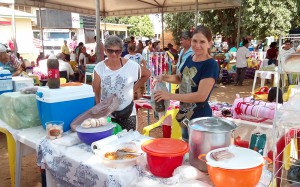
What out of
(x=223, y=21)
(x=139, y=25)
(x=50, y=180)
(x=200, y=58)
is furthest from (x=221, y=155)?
(x=139, y=25)

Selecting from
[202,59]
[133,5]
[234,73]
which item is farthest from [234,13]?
[202,59]

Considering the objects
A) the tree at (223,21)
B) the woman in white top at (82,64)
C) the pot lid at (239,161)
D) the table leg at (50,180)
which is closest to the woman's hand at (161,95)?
the pot lid at (239,161)

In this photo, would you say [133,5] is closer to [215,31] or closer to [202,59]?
[215,31]

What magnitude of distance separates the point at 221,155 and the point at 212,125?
20cm

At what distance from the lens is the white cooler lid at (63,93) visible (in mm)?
2080

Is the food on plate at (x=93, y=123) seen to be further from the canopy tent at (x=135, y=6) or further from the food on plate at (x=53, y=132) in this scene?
the canopy tent at (x=135, y=6)

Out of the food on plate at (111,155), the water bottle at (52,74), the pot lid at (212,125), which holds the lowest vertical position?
the food on plate at (111,155)

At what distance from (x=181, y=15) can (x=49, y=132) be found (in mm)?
17367

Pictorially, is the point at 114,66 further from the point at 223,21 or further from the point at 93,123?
the point at 223,21

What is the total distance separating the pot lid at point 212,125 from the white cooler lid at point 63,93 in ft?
3.60

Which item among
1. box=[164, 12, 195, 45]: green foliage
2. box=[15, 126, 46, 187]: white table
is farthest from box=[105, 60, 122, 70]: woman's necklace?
box=[164, 12, 195, 45]: green foliage

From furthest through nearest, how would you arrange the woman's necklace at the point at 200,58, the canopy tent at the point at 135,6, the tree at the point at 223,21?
the tree at the point at 223,21
the canopy tent at the point at 135,6
the woman's necklace at the point at 200,58

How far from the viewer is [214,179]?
1.26 metres

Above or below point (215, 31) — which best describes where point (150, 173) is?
below
